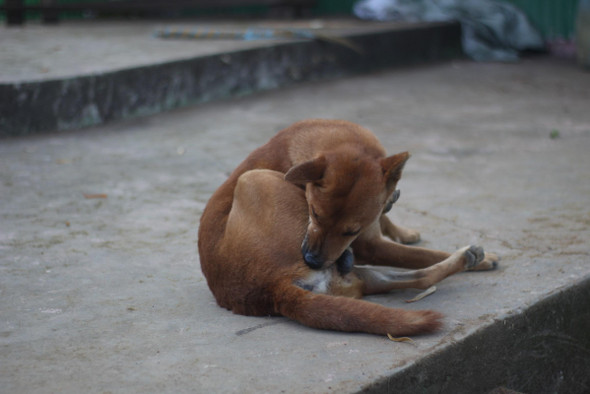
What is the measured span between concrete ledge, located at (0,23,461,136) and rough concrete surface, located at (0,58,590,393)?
0.21 metres

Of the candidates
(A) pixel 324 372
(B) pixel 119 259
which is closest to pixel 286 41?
(B) pixel 119 259

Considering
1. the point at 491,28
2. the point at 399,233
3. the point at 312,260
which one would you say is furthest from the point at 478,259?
the point at 491,28

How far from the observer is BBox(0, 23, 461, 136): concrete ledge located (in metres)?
6.40

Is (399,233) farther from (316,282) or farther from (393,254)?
(316,282)

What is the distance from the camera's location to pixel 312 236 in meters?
3.08

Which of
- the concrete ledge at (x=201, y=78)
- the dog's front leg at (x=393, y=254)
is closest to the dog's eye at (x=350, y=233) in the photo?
the dog's front leg at (x=393, y=254)

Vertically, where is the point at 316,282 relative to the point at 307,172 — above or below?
below

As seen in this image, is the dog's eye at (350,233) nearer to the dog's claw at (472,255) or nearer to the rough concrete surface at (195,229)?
the rough concrete surface at (195,229)

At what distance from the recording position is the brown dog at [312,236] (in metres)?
2.89

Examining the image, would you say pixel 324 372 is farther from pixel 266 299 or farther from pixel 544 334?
pixel 544 334

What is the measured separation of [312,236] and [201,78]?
4.89m

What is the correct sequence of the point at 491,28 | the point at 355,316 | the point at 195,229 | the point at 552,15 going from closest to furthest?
the point at 355,316, the point at 195,229, the point at 491,28, the point at 552,15

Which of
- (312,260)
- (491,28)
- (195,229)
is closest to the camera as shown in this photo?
(312,260)

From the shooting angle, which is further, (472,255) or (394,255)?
(394,255)
